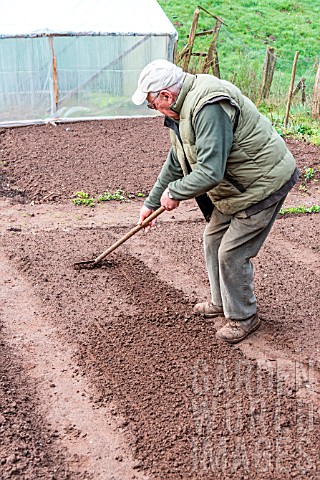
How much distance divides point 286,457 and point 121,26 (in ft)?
33.6

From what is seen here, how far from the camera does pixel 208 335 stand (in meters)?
4.44

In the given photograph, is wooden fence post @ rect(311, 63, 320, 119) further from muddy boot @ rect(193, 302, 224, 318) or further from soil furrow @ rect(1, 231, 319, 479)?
muddy boot @ rect(193, 302, 224, 318)

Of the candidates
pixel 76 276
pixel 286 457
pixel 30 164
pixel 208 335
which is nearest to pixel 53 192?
pixel 30 164

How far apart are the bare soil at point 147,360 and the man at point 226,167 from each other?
441 millimetres

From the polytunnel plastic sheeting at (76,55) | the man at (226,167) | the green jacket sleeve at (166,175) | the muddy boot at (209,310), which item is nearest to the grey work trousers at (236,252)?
the man at (226,167)

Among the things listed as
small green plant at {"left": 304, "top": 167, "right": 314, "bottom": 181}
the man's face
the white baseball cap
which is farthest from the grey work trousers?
small green plant at {"left": 304, "top": 167, "right": 314, "bottom": 181}

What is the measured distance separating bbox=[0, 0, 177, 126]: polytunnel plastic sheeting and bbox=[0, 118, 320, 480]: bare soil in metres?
5.04

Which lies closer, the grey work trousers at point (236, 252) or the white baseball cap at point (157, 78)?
the white baseball cap at point (157, 78)

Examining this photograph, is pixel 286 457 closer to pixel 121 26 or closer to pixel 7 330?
pixel 7 330

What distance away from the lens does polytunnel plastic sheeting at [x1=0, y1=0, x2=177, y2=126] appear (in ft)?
37.3

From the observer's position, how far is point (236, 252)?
13.5 ft

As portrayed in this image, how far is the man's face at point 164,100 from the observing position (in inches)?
146

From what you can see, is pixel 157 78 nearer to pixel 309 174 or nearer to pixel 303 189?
pixel 303 189

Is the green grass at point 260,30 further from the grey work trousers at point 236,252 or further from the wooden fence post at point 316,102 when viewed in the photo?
the grey work trousers at point 236,252
